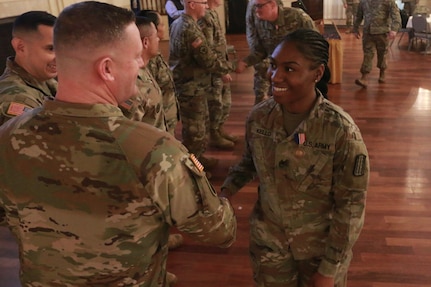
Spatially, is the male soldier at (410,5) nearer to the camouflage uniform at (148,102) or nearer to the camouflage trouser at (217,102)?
the camouflage trouser at (217,102)

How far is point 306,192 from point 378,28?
5249mm

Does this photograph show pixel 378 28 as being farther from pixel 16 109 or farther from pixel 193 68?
pixel 16 109

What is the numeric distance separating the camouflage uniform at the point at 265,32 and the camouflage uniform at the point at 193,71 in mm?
441

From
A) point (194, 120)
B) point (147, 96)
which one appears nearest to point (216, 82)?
point (194, 120)

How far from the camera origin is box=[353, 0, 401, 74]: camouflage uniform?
587cm

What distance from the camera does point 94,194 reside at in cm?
94

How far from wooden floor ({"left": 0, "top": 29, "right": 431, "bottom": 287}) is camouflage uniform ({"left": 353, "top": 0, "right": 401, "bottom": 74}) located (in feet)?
2.10

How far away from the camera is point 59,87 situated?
96 centimetres

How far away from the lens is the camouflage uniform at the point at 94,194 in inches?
36.1

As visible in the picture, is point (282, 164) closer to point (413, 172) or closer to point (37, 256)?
point (37, 256)

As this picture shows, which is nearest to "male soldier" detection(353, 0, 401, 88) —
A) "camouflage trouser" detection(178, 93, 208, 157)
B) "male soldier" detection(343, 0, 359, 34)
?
"camouflage trouser" detection(178, 93, 208, 157)

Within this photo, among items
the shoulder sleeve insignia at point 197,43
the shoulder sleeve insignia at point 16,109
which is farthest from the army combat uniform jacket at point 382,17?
the shoulder sleeve insignia at point 16,109

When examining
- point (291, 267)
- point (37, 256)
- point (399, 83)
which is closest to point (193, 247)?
point (291, 267)

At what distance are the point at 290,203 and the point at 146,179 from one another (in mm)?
697
